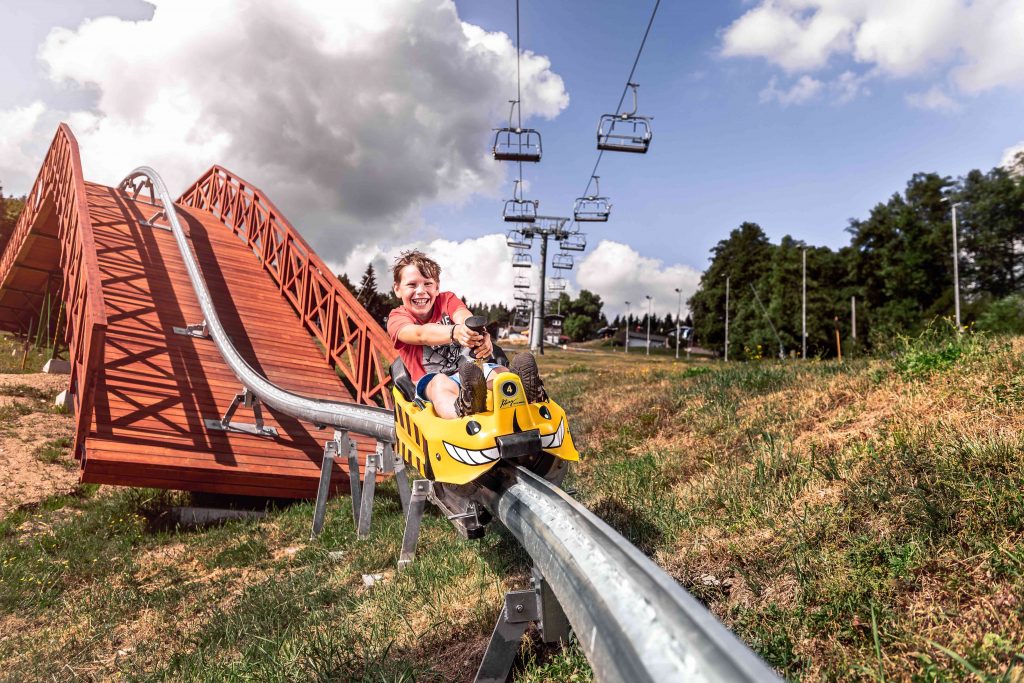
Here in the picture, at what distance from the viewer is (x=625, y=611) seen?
1523 millimetres

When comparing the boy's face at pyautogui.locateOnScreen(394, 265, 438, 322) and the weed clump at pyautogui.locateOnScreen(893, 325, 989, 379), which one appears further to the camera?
the weed clump at pyautogui.locateOnScreen(893, 325, 989, 379)

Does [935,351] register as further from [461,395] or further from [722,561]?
[461,395]

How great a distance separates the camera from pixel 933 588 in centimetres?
242

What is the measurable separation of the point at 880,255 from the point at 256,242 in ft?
167

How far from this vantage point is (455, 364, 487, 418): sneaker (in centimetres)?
290

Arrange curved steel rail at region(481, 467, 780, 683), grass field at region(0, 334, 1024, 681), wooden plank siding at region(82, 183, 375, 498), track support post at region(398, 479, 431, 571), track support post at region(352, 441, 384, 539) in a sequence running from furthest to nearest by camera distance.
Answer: wooden plank siding at region(82, 183, 375, 498)
track support post at region(352, 441, 384, 539)
track support post at region(398, 479, 431, 571)
grass field at region(0, 334, 1024, 681)
curved steel rail at region(481, 467, 780, 683)

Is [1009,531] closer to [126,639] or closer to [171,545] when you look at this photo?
[126,639]

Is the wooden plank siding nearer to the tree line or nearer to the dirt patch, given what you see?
the dirt patch

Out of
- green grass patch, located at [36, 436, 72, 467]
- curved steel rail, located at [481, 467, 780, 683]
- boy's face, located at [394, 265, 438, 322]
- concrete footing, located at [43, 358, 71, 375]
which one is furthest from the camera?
concrete footing, located at [43, 358, 71, 375]

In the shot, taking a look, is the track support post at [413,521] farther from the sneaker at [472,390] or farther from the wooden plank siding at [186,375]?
the wooden plank siding at [186,375]

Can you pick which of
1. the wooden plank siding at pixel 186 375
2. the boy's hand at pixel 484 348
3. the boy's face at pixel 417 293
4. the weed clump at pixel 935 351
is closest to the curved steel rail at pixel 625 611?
the boy's hand at pixel 484 348

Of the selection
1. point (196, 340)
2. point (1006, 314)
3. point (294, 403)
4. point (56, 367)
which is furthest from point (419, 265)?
point (1006, 314)

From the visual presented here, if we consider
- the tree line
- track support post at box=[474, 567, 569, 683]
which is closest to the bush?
the tree line

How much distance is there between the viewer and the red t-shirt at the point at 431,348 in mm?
3910
